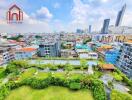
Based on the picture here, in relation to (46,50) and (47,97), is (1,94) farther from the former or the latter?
(46,50)

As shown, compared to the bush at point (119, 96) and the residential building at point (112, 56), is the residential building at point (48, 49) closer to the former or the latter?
the residential building at point (112, 56)

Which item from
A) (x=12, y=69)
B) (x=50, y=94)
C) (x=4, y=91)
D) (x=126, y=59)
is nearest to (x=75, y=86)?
(x=50, y=94)

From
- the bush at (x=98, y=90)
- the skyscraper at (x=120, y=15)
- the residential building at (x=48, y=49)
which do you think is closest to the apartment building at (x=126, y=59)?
the bush at (x=98, y=90)

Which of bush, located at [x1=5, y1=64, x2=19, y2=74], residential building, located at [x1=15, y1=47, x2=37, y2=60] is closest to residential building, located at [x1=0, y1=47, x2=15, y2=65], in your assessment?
residential building, located at [x1=15, y1=47, x2=37, y2=60]

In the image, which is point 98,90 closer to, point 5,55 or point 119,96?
point 119,96

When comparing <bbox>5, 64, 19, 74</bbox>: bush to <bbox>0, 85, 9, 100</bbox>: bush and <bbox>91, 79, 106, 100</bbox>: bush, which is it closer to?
<bbox>0, 85, 9, 100</bbox>: bush
